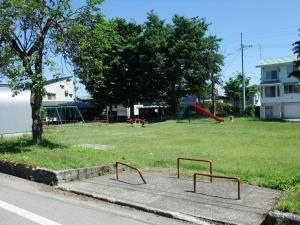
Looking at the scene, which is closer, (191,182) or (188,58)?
(191,182)

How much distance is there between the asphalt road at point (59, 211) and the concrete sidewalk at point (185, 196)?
1.05 feet

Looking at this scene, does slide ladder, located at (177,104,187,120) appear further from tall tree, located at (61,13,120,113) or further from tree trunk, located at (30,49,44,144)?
tree trunk, located at (30,49,44,144)

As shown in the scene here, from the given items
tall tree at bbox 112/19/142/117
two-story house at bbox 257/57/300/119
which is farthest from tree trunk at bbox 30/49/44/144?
two-story house at bbox 257/57/300/119

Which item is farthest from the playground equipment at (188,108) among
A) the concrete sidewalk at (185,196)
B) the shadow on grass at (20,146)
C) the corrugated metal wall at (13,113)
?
the concrete sidewalk at (185,196)

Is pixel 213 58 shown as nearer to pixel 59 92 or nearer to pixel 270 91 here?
pixel 270 91

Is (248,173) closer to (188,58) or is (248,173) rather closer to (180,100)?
(188,58)

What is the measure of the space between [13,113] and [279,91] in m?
37.5

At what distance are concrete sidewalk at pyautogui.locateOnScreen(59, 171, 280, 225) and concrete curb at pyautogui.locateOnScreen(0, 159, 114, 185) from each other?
0.87ft

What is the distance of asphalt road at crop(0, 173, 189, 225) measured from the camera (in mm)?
8062

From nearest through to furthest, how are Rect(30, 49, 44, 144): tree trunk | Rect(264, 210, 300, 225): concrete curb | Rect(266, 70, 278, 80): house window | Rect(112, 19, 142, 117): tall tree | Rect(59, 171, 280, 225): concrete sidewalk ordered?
Rect(264, 210, 300, 225): concrete curb
Rect(59, 171, 280, 225): concrete sidewalk
Rect(30, 49, 44, 144): tree trunk
Rect(112, 19, 142, 117): tall tree
Rect(266, 70, 278, 80): house window

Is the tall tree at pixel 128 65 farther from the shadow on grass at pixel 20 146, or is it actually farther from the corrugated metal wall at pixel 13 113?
the shadow on grass at pixel 20 146

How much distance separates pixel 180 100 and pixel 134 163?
4690cm

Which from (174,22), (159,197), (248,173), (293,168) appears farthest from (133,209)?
(174,22)

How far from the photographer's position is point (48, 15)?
1717 cm
